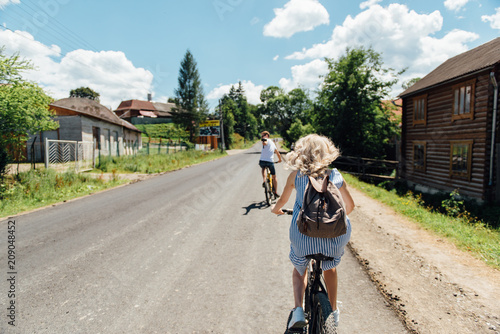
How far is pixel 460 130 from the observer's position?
47.9 feet

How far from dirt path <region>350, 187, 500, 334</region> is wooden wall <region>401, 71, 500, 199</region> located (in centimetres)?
1001

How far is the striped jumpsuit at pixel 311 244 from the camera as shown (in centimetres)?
225

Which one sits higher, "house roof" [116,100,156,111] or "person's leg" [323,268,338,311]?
"house roof" [116,100,156,111]

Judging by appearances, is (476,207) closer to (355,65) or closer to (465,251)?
(465,251)

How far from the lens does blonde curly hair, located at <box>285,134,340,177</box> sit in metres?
2.31

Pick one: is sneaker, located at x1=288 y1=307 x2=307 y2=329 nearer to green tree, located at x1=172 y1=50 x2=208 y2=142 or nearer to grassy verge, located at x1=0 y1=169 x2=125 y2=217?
grassy verge, located at x1=0 y1=169 x2=125 y2=217

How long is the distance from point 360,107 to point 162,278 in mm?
25131

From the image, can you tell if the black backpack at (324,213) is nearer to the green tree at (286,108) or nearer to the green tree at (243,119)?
the green tree at (286,108)

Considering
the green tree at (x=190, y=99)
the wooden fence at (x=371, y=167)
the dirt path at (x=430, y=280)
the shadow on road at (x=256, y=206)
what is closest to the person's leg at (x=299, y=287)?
the dirt path at (x=430, y=280)

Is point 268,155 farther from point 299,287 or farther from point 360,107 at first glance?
point 360,107

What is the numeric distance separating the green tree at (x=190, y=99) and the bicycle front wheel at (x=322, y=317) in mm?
54275

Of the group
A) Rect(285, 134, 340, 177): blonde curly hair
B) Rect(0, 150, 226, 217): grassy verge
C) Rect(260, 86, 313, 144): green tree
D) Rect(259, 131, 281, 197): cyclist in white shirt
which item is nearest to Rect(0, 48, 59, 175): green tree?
Rect(0, 150, 226, 217): grassy verge

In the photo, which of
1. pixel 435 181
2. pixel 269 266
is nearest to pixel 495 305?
pixel 269 266

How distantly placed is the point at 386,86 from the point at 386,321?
2667 cm
